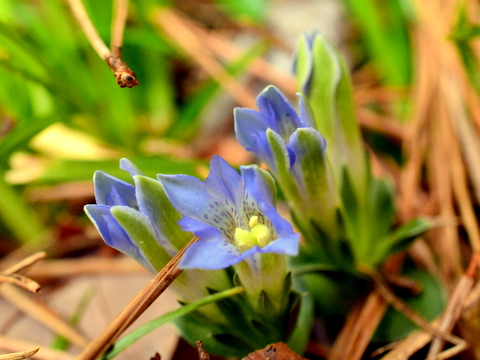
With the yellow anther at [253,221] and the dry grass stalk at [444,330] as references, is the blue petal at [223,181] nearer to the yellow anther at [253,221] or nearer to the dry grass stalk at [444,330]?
the yellow anther at [253,221]

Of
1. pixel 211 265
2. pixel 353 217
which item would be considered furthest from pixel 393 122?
pixel 211 265

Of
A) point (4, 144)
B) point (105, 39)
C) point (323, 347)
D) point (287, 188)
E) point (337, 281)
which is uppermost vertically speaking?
point (105, 39)

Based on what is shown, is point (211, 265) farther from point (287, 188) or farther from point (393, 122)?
point (393, 122)

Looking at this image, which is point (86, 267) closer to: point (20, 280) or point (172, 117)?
point (20, 280)

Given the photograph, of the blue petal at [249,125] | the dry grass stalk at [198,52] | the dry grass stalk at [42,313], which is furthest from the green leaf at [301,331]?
the dry grass stalk at [198,52]

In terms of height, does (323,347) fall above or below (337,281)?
below

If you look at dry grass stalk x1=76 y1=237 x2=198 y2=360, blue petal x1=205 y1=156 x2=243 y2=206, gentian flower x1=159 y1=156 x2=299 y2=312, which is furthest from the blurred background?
blue petal x1=205 y1=156 x2=243 y2=206
